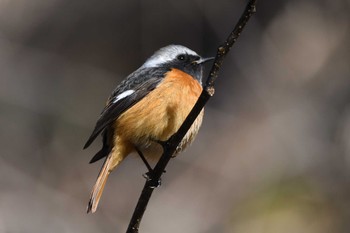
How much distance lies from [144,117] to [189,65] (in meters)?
0.87

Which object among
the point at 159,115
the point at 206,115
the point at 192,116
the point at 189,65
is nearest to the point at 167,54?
the point at 189,65

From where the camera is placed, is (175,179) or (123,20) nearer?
(175,179)

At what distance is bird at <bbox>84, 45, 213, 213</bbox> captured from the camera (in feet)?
16.3

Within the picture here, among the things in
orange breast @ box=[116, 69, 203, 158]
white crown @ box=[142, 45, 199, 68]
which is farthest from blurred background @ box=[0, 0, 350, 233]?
orange breast @ box=[116, 69, 203, 158]

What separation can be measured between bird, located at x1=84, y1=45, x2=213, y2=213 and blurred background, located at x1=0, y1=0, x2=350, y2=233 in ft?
9.66

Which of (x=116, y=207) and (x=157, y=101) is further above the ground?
(x=157, y=101)

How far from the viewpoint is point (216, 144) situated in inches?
359

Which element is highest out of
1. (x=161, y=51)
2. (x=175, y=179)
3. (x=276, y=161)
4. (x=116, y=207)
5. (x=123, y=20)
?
(x=161, y=51)

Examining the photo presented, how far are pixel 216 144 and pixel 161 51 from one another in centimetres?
331

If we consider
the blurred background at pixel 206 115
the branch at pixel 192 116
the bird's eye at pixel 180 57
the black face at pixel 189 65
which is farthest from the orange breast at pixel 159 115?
the blurred background at pixel 206 115

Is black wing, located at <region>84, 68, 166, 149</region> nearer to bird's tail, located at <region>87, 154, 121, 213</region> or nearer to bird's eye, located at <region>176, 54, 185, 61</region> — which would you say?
bird's tail, located at <region>87, 154, 121, 213</region>

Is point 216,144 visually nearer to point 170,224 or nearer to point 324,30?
point 170,224

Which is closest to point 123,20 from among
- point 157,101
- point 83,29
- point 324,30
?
point 83,29

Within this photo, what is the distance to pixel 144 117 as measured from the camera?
499 centimetres
